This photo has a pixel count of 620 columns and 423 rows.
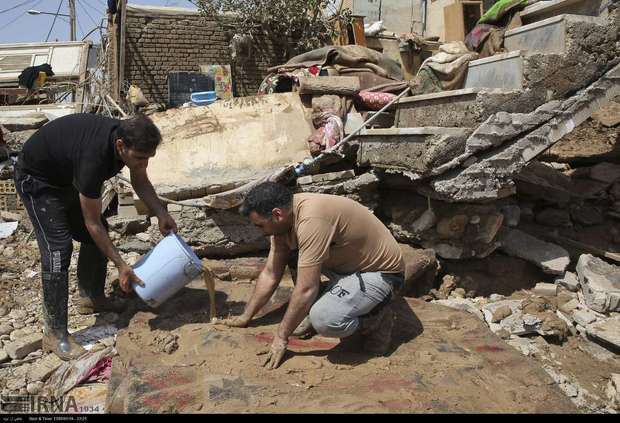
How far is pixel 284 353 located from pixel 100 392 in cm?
117

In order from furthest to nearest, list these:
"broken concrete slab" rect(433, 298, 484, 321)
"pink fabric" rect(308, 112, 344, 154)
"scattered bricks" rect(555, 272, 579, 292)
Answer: "pink fabric" rect(308, 112, 344, 154)
"scattered bricks" rect(555, 272, 579, 292)
"broken concrete slab" rect(433, 298, 484, 321)

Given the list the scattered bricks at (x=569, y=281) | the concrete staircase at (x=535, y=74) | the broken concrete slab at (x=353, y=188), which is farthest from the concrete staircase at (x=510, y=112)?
the scattered bricks at (x=569, y=281)

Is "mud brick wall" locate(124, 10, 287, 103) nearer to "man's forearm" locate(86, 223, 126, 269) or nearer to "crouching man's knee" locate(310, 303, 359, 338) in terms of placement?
"man's forearm" locate(86, 223, 126, 269)

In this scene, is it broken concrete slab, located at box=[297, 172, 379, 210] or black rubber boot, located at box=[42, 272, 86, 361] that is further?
broken concrete slab, located at box=[297, 172, 379, 210]

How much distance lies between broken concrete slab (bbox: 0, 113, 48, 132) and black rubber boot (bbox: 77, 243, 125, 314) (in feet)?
16.7

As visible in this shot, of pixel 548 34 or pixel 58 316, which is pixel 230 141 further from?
pixel 548 34

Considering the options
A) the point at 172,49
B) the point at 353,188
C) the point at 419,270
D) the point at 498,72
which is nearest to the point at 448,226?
the point at 419,270

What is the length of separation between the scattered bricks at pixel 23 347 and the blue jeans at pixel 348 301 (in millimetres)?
1999

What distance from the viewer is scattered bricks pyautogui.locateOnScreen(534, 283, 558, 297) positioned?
4.91 metres

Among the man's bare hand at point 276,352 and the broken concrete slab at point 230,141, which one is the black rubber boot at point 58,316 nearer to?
the man's bare hand at point 276,352

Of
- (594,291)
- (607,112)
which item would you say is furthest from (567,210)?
(607,112)

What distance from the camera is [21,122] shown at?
7914 mm

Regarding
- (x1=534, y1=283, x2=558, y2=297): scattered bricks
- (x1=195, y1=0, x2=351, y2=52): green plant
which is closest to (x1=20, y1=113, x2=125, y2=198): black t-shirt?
(x1=534, y1=283, x2=558, y2=297): scattered bricks
